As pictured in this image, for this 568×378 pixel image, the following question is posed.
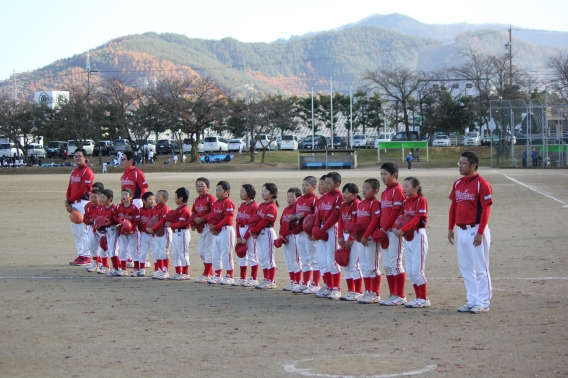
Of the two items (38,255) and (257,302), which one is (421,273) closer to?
(257,302)

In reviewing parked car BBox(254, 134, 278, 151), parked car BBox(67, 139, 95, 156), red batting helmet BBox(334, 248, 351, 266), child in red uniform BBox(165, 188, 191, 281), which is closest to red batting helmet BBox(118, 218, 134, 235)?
child in red uniform BBox(165, 188, 191, 281)

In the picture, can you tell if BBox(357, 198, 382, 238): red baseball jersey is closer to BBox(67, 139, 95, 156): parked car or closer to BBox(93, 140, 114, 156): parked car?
BBox(93, 140, 114, 156): parked car

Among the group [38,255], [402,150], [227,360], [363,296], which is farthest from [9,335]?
[402,150]

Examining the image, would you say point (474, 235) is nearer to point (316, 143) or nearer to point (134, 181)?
point (134, 181)

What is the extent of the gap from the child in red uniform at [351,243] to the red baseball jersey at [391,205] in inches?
17.1

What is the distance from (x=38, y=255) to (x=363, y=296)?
769 centimetres

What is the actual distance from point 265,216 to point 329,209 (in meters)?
1.14

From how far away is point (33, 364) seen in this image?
19.7 feet

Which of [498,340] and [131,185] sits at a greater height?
[131,185]

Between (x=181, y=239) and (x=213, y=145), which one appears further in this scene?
(x=213, y=145)

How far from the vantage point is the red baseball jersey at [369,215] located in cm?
855

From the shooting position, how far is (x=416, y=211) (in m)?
8.23

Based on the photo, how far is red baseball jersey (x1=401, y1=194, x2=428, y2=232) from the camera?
8.16 meters

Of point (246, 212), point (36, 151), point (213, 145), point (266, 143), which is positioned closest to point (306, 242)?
point (246, 212)
